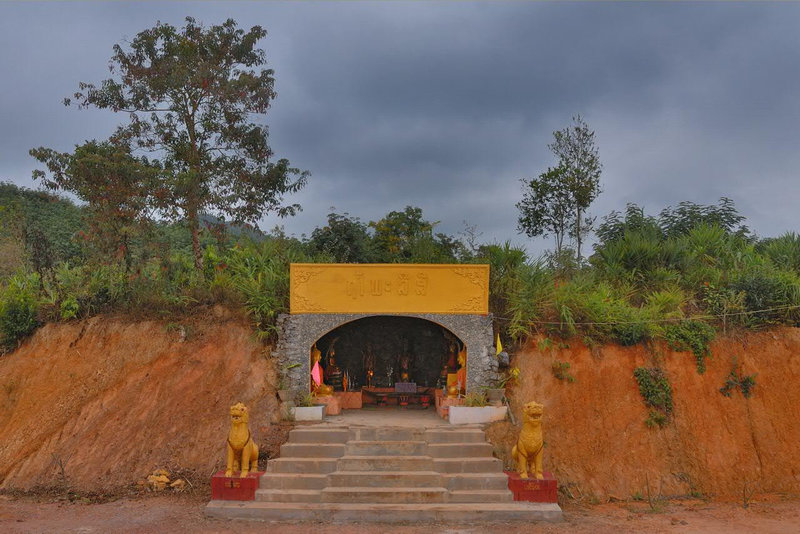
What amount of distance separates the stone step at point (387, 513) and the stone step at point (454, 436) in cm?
135

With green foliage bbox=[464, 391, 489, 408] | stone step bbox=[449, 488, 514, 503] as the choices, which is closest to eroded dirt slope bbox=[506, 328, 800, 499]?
green foliage bbox=[464, 391, 489, 408]

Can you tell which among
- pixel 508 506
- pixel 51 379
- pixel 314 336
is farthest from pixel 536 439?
pixel 51 379

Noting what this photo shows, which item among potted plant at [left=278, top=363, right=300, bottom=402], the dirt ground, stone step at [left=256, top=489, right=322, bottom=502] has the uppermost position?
potted plant at [left=278, top=363, right=300, bottom=402]

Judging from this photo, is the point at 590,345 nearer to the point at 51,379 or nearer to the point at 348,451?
the point at 348,451

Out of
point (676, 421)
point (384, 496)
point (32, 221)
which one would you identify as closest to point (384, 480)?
point (384, 496)

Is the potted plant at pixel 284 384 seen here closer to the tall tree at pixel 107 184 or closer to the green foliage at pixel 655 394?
the tall tree at pixel 107 184

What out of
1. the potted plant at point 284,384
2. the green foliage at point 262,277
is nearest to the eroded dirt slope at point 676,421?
the potted plant at point 284,384

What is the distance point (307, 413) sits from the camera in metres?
10.3

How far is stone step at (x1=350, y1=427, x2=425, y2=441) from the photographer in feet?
31.6

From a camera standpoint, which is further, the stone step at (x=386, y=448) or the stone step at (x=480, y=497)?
the stone step at (x=386, y=448)

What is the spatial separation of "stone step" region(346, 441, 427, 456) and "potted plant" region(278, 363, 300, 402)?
165 centimetres

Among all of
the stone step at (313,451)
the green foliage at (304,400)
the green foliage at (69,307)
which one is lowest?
the stone step at (313,451)

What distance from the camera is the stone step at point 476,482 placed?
8820 millimetres

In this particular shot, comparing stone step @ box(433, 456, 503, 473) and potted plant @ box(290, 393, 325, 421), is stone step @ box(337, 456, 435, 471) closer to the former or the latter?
stone step @ box(433, 456, 503, 473)
